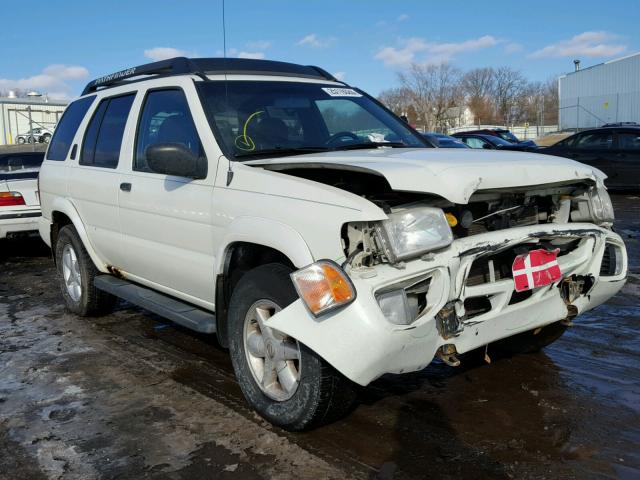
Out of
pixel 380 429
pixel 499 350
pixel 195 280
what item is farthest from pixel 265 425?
pixel 499 350

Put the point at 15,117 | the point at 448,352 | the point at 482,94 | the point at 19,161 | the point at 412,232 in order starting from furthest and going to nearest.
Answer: the point at 482,94, the point at 15,117, the point at 19,161, the point at 448,352, the point at 412,232

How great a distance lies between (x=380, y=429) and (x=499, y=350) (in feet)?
4.66

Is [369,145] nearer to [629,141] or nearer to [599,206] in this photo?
[599,206]

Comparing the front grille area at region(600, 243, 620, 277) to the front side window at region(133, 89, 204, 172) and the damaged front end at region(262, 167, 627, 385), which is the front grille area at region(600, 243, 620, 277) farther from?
the front side window at region(133, 89, 204, 172)

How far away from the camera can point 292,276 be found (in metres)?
2.93

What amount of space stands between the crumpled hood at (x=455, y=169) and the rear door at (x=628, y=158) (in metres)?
11.9

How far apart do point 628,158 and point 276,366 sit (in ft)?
43.3

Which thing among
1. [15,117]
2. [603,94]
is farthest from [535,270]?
[603,94]

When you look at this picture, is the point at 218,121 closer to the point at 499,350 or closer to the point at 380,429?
the point at 380,429

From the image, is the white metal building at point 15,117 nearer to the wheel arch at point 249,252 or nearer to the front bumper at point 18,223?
the front bumper at point 18,223

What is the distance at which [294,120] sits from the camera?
14.6 ft

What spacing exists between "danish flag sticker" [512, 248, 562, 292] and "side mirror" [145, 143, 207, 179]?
1893 millimetres

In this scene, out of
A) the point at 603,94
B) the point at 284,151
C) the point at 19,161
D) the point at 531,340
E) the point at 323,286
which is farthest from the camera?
the point at 603,94

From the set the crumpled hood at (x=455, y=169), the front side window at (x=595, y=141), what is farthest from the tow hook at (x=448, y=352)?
the front side window at (x=595, y=141)
